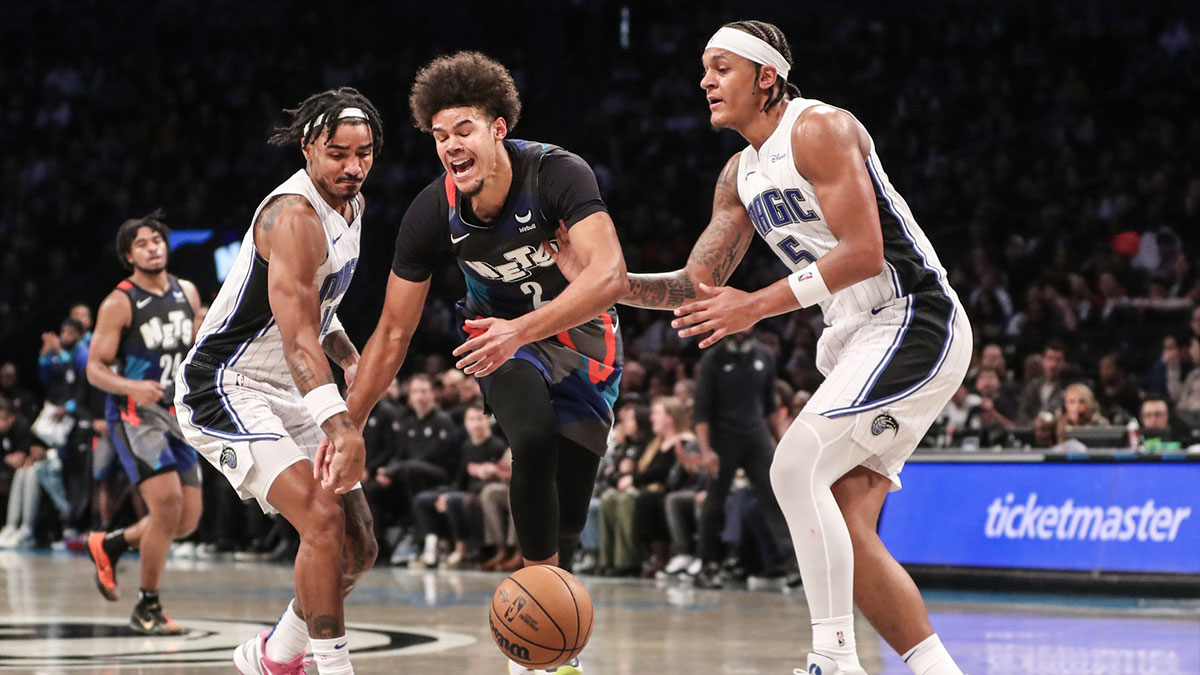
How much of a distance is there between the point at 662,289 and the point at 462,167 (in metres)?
0.83

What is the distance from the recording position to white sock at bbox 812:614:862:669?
5.03 metres

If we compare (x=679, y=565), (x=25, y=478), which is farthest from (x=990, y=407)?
(x=25, y=478)

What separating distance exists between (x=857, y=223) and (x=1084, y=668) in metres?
3.08

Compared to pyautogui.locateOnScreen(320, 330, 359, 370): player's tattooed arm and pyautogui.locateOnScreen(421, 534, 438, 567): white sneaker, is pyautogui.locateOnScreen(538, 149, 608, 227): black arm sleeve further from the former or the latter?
Result: pyautogui.locateOnScreen(421, 534, 438, 567): white sneaker

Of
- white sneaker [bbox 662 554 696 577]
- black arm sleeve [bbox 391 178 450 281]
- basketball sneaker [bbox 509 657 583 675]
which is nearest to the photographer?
black arm sleeve [bbox 391 178 450 281]

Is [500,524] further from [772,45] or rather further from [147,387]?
[772,45]

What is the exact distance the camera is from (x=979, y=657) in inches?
294

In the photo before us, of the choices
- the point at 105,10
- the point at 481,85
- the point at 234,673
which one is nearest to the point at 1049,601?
the point at 234,673

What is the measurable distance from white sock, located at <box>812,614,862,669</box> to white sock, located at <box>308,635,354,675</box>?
1.73 m

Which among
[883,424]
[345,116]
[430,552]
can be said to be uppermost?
[345,116]

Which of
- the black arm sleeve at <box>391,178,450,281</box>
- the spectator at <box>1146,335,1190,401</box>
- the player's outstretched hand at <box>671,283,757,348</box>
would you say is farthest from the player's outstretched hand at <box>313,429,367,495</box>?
the spectator at <box>1146,335,1190,401</box>

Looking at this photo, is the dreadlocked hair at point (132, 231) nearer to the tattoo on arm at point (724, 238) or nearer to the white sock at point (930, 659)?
the tattoo on arm at point (724, 238)

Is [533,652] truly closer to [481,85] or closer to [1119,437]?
[481,85]

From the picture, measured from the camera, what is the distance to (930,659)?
499cm
